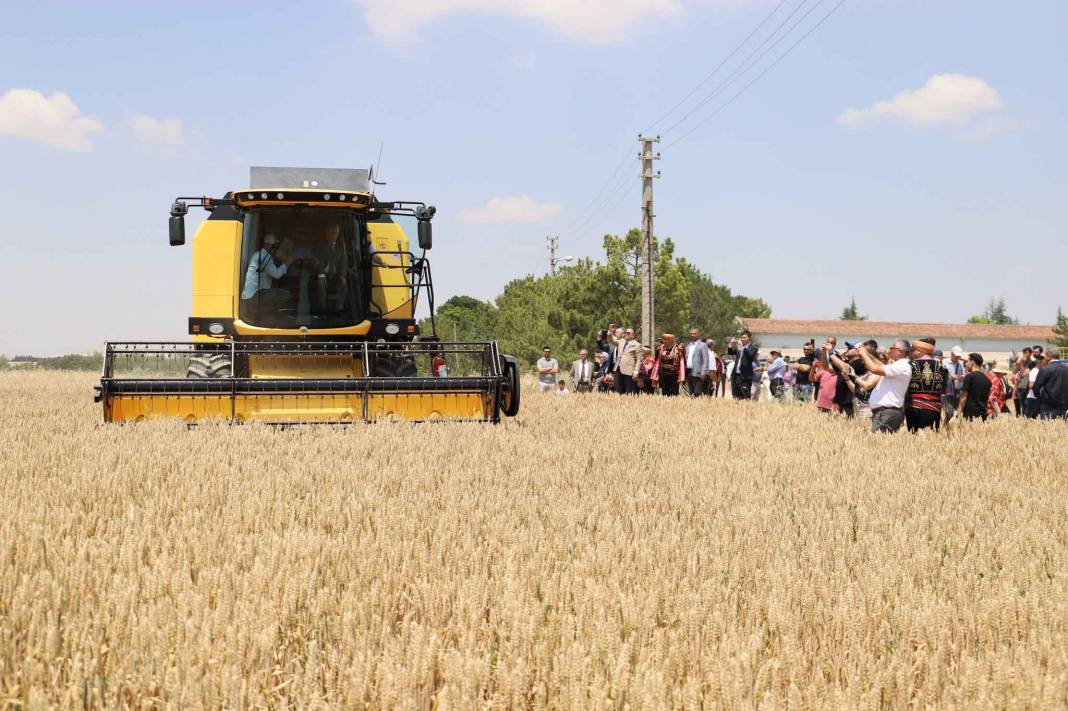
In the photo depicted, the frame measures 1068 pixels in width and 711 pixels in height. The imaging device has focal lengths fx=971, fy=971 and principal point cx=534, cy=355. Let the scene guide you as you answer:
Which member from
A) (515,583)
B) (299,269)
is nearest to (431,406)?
(299,269)

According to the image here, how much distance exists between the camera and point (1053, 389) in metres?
13.4

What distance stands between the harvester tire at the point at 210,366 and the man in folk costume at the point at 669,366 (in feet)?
29.4

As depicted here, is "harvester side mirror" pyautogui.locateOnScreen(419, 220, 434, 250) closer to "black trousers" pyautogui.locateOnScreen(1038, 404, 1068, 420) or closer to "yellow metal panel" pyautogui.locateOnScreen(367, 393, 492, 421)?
"yellow metal panel" pyautogui.locateOnScreen(367, 393, 492, 421)

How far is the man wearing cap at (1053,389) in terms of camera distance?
43.9 feet

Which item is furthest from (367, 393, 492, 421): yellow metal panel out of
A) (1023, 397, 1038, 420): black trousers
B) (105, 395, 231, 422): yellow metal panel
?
(1023, 397, 1038, 420): black trousers

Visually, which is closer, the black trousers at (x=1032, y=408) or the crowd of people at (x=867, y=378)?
the crowd of people at (x=867, y=378)

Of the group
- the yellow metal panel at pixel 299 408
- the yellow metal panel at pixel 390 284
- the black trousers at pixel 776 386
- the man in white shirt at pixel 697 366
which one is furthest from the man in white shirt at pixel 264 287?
the black trousers at pixel 776 386

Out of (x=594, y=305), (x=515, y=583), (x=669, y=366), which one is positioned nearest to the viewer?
(x=515, y=583)

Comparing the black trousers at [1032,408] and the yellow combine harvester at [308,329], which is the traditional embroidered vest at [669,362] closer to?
the black trousers at [1032,408]

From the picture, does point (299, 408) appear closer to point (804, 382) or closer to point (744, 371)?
point (744, 371)

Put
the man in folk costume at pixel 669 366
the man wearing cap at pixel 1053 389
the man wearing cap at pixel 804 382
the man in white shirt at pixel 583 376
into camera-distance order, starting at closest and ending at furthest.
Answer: the man wearing cap at pixel 1053 389
the man wearing cap at pixel 804 382
the man in folk costume at pixel 669 366
the man in white shirt at pixel 583 376

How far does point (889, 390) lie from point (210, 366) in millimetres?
7372

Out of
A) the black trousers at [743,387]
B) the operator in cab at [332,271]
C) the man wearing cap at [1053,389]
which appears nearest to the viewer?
the operator in cab at [332,271]

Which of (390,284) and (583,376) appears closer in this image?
(390,284)
